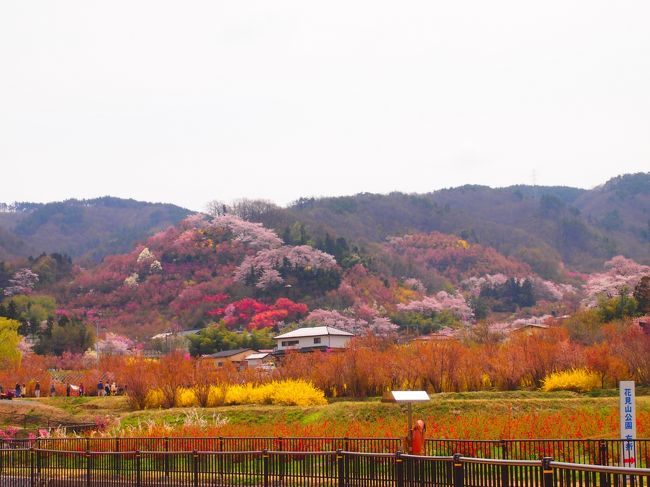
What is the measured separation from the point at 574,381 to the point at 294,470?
22.7 meters

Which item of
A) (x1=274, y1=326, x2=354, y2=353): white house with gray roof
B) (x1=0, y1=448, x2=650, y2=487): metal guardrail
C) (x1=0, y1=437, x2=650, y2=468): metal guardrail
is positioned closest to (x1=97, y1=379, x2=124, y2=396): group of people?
(x1=274, y1=326, x2=354, y2=353): white house with gray roof

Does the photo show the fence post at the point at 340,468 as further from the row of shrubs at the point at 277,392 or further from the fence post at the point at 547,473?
the row of shrubs at the point at 277,392

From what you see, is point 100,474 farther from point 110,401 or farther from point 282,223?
point 282,223

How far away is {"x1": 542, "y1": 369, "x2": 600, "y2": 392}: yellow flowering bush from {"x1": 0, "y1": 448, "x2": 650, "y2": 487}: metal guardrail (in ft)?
64.8

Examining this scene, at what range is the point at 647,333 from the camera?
134 ft

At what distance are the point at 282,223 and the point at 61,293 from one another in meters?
33.5

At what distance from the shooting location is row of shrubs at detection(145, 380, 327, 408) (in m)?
40.9

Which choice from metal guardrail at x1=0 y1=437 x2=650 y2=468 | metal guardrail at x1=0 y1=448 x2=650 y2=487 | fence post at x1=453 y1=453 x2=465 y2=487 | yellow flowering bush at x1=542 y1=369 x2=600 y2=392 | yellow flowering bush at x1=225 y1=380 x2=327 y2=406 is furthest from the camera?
yellow flowering bush at x1=225 y1=380 x2=327 y2=406

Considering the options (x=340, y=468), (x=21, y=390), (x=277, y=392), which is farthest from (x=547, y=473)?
(x=21, y=390)

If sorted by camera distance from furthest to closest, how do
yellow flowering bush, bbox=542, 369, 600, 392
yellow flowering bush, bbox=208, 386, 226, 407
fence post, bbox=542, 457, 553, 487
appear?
yellow flowering bush, bbox=208, 386, 226, 407 < yellow flowering bush, bbox=542, 369, 600, 392 < fence post, bbox=542, 457, 553, 487

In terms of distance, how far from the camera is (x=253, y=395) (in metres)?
42.8

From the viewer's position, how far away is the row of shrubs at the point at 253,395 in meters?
40.9

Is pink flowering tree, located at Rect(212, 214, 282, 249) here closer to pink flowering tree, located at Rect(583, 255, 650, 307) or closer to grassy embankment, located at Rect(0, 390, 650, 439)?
pink flowering tree, located at Rect(583, 255, 650, 307)

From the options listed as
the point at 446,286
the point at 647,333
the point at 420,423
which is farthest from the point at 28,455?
the point at 446,286
